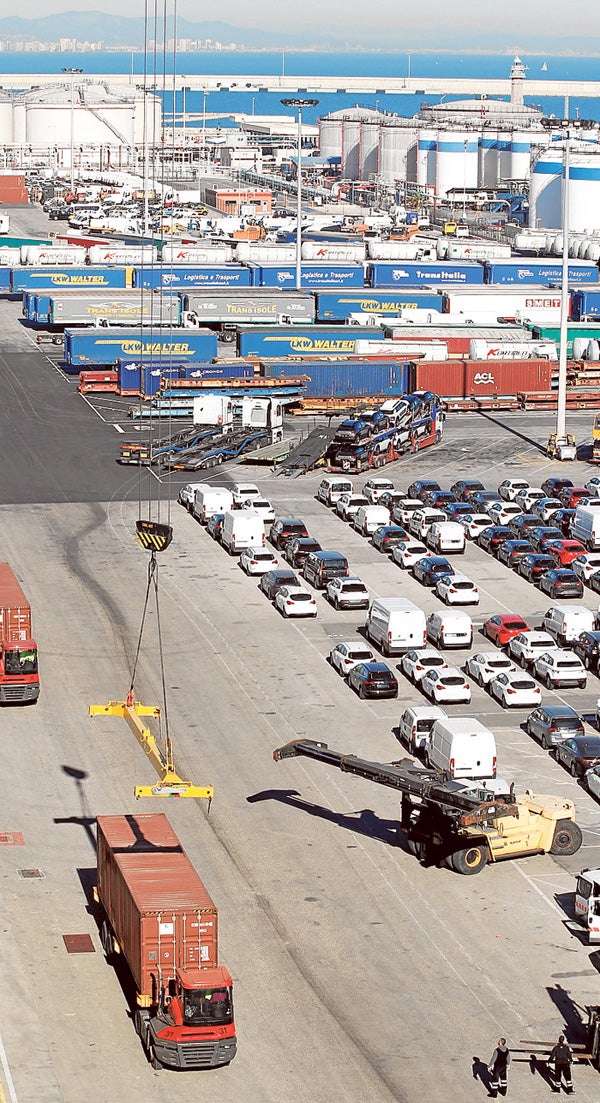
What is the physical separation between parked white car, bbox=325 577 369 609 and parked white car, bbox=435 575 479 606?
2.78 metres

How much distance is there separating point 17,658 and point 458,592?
17.7 meters

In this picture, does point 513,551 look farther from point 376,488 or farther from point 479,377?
point 479,377

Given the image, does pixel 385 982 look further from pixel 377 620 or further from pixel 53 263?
pixel 53 263

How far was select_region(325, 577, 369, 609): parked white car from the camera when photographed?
196 feet

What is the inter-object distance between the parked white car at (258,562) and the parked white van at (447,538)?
6749 millimetres

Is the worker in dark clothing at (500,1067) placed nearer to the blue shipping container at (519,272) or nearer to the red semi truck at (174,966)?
the red semi truck at (174,966)

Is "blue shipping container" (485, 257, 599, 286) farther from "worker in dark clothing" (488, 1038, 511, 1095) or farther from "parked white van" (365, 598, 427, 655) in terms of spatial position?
"worker in dark clothing" (488, 1038, 511, 1095)

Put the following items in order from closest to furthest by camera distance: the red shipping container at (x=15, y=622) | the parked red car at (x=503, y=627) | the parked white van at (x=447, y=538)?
the red shipping container at (x=15, y=622) → the parked red car at (x=503, y=627) → the parked white van at (x=447, y=538)

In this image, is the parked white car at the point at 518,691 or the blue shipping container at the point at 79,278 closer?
the parked white car at the point at 518,691

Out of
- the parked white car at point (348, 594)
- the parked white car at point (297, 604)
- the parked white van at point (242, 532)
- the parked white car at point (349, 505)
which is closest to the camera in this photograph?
the parked white car at point (297, 604)

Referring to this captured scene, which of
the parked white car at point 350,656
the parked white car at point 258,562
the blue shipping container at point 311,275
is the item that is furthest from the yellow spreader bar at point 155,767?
the blue shipping container at point 311,275

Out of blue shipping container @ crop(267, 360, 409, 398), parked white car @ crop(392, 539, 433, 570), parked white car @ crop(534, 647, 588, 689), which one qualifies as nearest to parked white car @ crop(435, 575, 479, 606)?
parked white car @ crop(392, 539, 433, 570)

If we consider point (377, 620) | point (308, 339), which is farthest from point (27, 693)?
point (308, 339)

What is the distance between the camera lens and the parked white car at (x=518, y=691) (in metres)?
50.5
